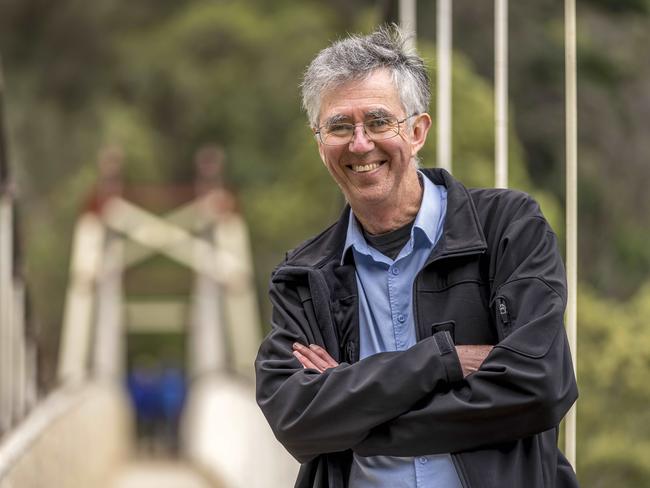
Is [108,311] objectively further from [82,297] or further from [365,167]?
[365,167]

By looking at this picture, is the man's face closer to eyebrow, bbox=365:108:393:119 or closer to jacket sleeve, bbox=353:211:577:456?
eyebrow, bbox=365:108:393:119

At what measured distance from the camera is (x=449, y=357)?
2041mm

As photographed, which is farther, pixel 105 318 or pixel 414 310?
pixel 105 318

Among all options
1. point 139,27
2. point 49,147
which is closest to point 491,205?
point 49,147

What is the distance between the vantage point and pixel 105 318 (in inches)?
840

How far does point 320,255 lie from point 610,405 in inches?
68.1

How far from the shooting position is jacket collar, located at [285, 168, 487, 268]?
6.90ft

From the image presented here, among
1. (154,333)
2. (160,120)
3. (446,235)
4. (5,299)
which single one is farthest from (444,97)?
(154,333)

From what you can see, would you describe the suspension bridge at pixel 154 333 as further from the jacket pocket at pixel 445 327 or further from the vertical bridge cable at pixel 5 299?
the jacket pocket at pixel 445 327

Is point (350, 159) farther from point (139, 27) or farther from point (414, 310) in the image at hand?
point (139, 27)

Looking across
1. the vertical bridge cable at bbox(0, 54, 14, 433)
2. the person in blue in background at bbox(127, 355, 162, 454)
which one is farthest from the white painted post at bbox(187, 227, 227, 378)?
the vertical bridge cable at bbox(0, 54, 14, 433)

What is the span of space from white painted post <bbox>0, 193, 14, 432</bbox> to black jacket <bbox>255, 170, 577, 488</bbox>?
257cm

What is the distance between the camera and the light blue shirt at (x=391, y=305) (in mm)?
2090

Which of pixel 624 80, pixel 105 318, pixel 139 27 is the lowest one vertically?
pixel 105 318
